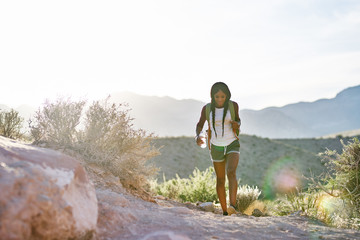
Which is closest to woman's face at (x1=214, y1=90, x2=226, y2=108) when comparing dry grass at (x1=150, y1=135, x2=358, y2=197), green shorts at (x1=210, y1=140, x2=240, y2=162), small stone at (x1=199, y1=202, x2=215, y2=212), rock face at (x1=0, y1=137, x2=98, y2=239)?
green shorts at (x1=210, y1=140, x2=240, y2=162)

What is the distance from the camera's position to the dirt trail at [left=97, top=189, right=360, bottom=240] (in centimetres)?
307

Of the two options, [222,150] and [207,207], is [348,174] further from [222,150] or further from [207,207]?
[207,207]

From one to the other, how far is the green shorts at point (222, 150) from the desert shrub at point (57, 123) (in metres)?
2.21

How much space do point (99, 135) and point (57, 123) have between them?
69 centimetres

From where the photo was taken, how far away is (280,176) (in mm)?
34156

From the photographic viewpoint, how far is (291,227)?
13.2 ft

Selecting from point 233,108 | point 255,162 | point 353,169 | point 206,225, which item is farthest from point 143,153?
point 255,162

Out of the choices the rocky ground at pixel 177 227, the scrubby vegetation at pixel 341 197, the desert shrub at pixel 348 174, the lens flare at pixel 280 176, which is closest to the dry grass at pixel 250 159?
the lens flare at pixel 280 176

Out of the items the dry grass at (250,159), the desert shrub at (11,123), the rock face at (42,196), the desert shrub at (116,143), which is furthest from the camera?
the dry grass at (250,159)

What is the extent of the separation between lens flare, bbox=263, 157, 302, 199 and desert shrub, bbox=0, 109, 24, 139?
24.9 metres

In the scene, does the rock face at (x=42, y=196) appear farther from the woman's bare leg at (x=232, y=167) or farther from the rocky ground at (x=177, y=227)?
the woman's bare leg at (x=232, y=167)

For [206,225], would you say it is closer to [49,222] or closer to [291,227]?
[291,227]

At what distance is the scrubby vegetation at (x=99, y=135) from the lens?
17.8 ft

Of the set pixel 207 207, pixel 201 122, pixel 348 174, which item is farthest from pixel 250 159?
pixel 201 122
